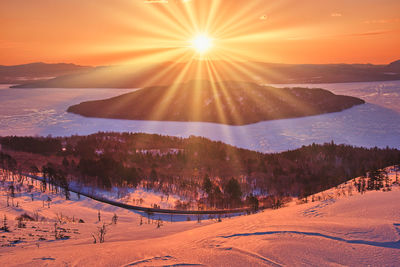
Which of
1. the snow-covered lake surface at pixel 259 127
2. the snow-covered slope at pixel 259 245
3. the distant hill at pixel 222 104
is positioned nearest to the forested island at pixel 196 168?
the snow-covered slope at pixel 259 245

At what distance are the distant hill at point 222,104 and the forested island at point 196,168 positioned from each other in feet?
177

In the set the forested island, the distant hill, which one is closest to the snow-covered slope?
the forested island

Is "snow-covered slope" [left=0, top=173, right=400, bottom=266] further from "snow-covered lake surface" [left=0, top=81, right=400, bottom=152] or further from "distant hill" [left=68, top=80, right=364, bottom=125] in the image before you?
"distant hill" [left=68, top=80, right=364, bottom=125]

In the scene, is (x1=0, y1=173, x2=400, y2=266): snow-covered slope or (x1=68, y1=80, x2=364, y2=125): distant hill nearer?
(x1=0, y1=173, x2=400, y2=266): snow-covered slope

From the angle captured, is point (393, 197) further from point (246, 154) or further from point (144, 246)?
point (246, 154)

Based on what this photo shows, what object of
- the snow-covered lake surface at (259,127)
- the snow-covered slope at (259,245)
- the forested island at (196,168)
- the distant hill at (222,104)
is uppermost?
the distant hill at (222,104)

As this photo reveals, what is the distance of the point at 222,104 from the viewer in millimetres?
112750

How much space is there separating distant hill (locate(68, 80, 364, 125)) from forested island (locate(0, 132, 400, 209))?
2122 inches

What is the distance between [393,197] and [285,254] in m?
5.32

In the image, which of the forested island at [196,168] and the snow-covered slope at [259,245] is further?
the forested island at [196,168]

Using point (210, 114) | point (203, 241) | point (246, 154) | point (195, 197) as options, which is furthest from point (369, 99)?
point (203, 241)

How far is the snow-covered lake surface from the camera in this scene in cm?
6731

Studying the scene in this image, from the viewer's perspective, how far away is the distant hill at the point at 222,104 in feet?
356

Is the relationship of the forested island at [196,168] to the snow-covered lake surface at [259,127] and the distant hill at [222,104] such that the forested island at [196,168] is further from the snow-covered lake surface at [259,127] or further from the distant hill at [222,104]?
the distant hill at [222,104]
